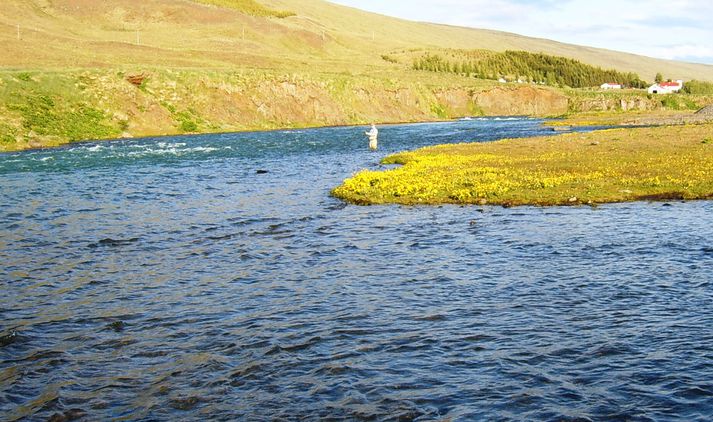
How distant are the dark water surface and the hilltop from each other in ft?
159

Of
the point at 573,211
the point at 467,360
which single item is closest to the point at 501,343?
the point at 467,360

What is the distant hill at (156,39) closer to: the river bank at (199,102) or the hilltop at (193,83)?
the hilltop at (193,83)

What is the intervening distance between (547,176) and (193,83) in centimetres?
7189

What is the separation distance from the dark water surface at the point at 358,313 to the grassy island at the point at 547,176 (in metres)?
1.85

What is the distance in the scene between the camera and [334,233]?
23.9 metres

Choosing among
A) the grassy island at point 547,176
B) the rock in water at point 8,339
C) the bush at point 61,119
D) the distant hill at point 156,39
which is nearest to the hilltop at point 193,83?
the bush at point 61,119

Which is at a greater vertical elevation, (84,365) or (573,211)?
(573,211)

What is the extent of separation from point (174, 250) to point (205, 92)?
76.8 meters

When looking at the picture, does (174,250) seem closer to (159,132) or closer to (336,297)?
(336,297)

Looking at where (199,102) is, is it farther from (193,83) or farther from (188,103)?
(193,83)

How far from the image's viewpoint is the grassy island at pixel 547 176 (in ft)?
93.5

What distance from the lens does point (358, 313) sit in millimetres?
15156

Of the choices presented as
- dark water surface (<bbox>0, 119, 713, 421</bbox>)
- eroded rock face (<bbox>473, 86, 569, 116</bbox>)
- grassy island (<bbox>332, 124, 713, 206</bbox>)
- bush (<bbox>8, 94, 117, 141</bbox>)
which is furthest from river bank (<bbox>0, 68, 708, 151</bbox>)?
dark water surface (<bbox>0, 119, 713, 421</bbox>)

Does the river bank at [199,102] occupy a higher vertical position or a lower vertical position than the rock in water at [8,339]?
higher
